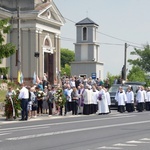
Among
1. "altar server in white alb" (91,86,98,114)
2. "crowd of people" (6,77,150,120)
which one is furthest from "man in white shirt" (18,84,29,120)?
"altar server in white alb" (91,86,98,114)

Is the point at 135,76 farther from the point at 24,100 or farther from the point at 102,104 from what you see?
the point at 24,100

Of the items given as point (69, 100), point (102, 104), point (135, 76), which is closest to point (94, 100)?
point (102, 104)

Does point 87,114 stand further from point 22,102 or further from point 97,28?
point 97,28

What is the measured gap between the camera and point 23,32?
184 ft

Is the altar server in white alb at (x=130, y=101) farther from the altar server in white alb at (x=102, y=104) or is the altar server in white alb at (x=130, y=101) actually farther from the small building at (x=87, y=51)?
the small building at (x=87, y=51)

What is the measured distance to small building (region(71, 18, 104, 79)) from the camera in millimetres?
79500

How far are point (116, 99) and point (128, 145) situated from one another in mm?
23051

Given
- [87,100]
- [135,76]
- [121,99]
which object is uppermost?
[135,76]

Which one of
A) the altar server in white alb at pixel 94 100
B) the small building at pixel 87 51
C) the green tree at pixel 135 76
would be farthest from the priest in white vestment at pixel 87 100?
the small building at pixel 87 51

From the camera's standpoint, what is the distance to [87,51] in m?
82.6

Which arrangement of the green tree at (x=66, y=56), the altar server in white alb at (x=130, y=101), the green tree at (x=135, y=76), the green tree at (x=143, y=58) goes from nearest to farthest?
the altar server in white alb at (x=130, y=101)
the green tree at (x=135, y=76)
the green tree at (x=143, y=58)
the green tree at (x=66, y=56)

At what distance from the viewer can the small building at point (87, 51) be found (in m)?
79.5

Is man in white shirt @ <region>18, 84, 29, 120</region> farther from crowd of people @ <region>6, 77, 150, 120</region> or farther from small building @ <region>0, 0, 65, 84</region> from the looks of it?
small building @ <region>0, 0, 65, 84</region>

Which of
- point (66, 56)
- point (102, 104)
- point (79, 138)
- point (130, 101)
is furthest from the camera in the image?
point (66, 56)
